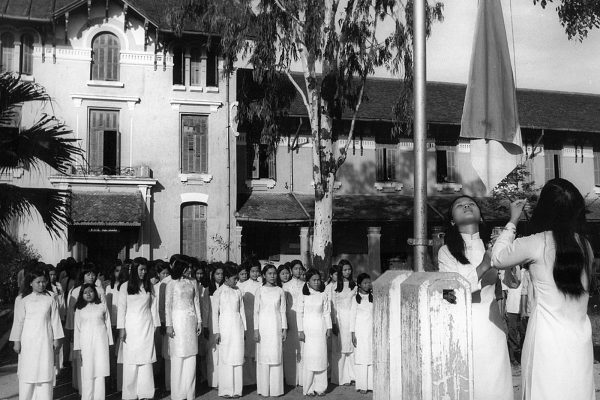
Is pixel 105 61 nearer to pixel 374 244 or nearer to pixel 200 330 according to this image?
pixel 374 244

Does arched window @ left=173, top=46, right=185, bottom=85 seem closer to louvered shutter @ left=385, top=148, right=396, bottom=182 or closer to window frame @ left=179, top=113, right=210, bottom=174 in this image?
window frame @ left=179, top=113, right=210, bottom=174

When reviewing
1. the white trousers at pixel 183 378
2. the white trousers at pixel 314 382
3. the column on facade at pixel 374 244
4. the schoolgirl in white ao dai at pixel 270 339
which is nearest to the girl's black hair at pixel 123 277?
the white trousers at pixel 183 378

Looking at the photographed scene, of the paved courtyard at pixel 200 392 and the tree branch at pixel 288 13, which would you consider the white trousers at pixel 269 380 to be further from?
the tree branch at pixel 288 13

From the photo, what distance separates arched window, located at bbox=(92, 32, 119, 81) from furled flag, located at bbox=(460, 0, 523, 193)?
65.1 feet

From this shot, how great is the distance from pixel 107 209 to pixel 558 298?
19.7 m

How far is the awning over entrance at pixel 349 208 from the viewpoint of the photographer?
2472cm

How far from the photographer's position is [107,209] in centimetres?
2264

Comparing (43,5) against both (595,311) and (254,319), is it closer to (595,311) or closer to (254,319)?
(254,319)

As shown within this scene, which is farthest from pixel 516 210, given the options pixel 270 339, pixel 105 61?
pixel 105 61

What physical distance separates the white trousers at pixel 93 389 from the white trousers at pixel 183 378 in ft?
3.27

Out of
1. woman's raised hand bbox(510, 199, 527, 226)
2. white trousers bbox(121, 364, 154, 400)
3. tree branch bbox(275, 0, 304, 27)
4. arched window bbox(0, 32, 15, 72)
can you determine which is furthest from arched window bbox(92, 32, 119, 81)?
woman's raised hand bbox(510, 199, 527, 226)

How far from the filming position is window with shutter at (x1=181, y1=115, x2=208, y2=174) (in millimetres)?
24734

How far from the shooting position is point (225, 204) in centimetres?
2473

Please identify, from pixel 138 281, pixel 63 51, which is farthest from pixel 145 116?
pixel 138 281
